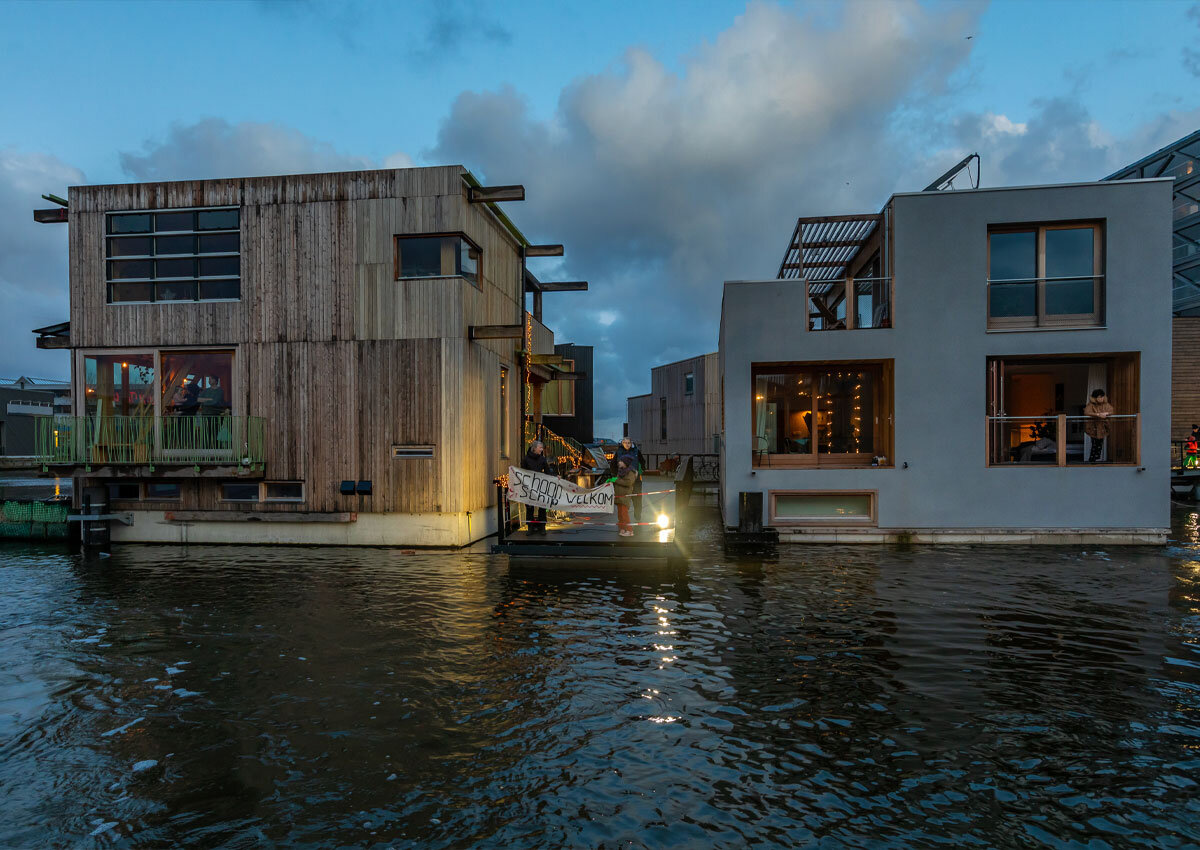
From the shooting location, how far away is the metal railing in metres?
17.2

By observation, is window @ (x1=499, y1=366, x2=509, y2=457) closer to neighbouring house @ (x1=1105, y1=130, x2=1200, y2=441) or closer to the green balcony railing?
the green balcony railing

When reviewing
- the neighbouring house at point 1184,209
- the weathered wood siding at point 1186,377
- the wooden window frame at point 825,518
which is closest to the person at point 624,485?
the wooden window frame at point 825,518

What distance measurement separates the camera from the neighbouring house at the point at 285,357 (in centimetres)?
1814

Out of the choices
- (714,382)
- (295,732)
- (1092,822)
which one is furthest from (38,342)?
(714,382)

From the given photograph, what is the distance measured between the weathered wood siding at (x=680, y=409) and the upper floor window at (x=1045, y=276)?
64.3 feet

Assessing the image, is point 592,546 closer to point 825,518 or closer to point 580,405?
point 825,518

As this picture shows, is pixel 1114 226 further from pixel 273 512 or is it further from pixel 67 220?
pixel 67 220

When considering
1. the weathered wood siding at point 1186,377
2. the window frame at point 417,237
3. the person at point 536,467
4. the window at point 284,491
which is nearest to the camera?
the person at point 536,467

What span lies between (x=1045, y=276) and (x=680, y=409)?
101ft

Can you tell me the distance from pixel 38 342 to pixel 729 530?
20.2 meters

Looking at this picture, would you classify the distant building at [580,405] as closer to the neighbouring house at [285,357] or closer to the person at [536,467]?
the neighbouring house at [285,357]

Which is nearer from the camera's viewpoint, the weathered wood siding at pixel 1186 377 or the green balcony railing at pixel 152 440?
the green balcony railing at pixel 152 440

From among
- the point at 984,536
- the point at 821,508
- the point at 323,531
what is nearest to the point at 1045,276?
the point at 984,536

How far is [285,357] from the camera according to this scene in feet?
61.8
